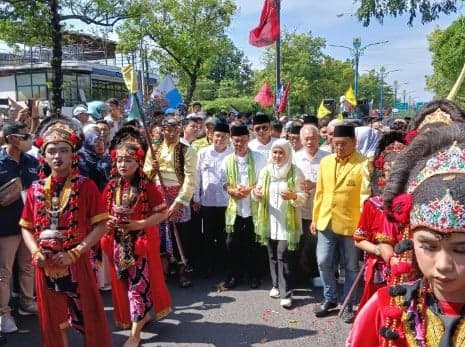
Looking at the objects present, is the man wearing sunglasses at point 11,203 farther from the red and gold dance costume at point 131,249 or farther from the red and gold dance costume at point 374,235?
the red and gold dance costume at point 374,235

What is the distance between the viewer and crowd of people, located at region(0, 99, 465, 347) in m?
1.75

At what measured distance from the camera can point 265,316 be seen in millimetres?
4977

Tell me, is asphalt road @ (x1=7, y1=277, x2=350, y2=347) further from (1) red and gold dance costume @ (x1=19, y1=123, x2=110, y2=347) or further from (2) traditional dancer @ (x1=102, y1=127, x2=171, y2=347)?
(1) red and gold dance costume @ (x1=19, y1=123, x2=110, y2=347)

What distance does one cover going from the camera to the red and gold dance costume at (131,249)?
419cm

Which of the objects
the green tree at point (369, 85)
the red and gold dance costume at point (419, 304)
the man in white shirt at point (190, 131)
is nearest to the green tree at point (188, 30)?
the man in white shirt at point (190, 131)

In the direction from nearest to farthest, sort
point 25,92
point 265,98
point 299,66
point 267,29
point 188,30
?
point 267,29
point 265,98
point 188,30
point 25,92
point 299,66

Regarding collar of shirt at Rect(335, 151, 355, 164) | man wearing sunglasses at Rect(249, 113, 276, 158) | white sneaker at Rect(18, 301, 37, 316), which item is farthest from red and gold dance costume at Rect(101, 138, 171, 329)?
man wearing sunglasses at Rect(249, 113, 276, 158)

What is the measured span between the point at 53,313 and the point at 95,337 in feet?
1.20

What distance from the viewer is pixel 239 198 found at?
568 centimetres

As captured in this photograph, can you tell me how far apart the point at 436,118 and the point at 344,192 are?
1618 millimetres

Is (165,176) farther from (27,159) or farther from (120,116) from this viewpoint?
(120,116)

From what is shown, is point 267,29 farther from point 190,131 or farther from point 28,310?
point 28,310

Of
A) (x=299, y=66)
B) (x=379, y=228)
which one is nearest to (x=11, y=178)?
(x=379, y=228)

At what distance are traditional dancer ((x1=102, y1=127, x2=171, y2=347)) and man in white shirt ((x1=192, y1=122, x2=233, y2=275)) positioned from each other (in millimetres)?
1782
